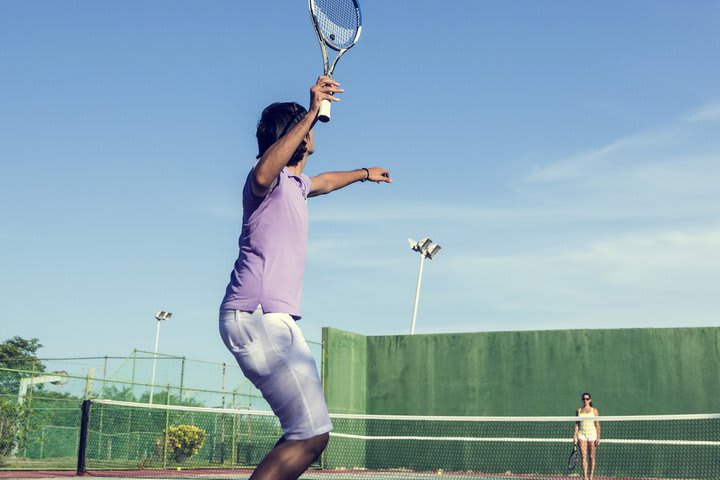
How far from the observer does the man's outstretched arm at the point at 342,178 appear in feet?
11.3

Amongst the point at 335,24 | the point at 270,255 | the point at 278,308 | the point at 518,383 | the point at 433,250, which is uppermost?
the point at 433,250

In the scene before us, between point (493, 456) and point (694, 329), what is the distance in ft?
13.6

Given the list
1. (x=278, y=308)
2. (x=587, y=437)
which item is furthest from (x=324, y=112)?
(x=587, y=437)

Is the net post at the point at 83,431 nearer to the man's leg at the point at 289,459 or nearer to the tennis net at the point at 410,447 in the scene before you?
the tennis net at the point at 410,447

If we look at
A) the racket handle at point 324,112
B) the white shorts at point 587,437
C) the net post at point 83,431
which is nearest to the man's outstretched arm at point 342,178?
the racket handle at point 324,112

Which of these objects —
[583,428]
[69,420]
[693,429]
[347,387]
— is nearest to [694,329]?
[693,429]

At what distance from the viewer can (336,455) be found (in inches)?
635

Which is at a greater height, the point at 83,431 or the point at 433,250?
the point at 433,250

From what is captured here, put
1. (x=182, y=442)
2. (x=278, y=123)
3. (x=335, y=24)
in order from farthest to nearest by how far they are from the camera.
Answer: (x=182, y=442) < (x=335, y=24) < (x=278, y=123)

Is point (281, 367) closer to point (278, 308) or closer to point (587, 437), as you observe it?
point (278, 308)

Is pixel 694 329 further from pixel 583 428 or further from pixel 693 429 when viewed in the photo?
Answer: pixel 583 428

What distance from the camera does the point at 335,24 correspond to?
4492 mm

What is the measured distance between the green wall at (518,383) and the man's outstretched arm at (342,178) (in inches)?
481

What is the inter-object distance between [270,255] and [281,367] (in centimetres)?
36
